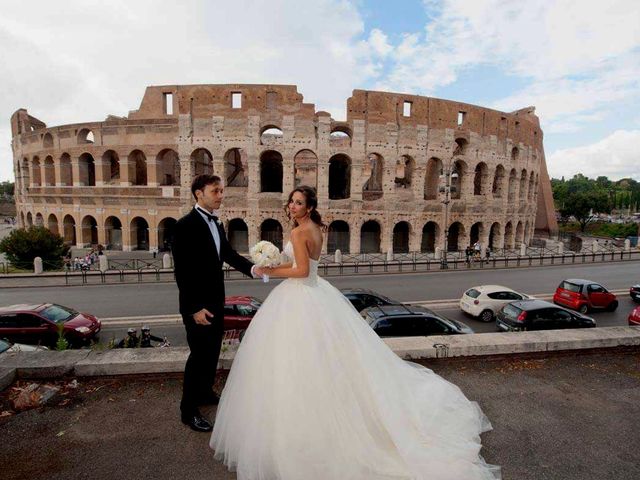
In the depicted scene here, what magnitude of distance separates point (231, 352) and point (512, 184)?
1503 inches

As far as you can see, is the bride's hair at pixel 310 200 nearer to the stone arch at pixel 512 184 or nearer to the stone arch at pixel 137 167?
the stone arch at pixel 137 167

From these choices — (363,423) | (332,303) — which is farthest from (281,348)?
(363,423)

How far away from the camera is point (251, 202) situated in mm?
28562

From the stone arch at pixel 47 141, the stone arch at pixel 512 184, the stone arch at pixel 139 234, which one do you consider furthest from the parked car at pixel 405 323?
the stone arch at pixel 47 141

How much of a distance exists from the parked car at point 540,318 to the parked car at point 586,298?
360 centimetres

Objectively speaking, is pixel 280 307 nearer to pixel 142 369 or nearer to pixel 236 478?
pixel 236 478

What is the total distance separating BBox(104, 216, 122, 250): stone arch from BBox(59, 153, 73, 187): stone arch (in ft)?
18.4

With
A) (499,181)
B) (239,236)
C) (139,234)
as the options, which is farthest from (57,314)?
(499,181)

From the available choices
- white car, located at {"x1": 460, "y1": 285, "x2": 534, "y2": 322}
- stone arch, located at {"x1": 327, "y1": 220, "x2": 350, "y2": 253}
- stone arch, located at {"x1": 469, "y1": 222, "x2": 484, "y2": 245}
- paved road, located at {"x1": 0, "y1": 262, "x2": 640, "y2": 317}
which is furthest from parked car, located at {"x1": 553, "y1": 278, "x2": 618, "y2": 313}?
stone arch, located at {"x1": 469, "y1": 222, "x2": 484, "y2": 245}

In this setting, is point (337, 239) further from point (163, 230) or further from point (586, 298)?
point (586, 298)

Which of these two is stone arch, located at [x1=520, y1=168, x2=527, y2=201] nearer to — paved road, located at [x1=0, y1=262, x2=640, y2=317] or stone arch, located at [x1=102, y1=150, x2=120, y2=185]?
paved road, located at [x1=0, y1=262, x2=640, y2=317]

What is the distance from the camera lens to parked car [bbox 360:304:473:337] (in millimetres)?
9133

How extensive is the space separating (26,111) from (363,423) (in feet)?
155

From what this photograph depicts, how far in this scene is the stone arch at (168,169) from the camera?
30.3 meters
